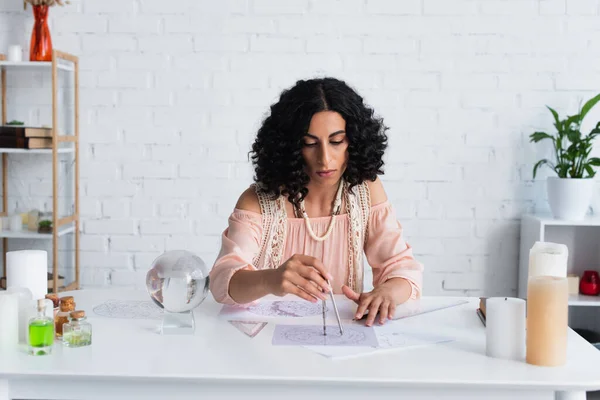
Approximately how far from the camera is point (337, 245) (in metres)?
2.11

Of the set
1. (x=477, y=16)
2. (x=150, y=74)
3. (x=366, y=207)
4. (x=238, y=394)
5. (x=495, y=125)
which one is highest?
(x=477, y=16)

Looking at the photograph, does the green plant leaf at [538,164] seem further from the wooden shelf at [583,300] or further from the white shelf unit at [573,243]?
the wooden shelf at [583,300]

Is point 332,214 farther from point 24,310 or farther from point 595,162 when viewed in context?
point 595,162

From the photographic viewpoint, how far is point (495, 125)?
3.26 metres

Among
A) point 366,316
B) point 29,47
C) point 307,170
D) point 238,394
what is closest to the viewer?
point 238,394

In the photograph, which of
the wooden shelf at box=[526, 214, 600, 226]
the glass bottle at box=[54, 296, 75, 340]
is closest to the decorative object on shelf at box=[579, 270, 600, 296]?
the wooden shelf at box=[526, 214, 600, 226]

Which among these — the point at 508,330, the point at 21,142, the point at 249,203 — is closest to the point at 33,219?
the point at 21,142

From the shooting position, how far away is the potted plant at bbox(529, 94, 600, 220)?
119 inches

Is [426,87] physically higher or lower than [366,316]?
higher

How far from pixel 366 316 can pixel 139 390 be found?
0.59 meters

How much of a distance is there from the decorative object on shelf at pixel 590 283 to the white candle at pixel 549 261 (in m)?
1.68

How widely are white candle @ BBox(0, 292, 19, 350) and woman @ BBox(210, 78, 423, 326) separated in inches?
20.3

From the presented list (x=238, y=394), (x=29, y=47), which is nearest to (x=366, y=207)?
(x=238, y=394)

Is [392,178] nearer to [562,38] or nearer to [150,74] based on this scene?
[562,38]
